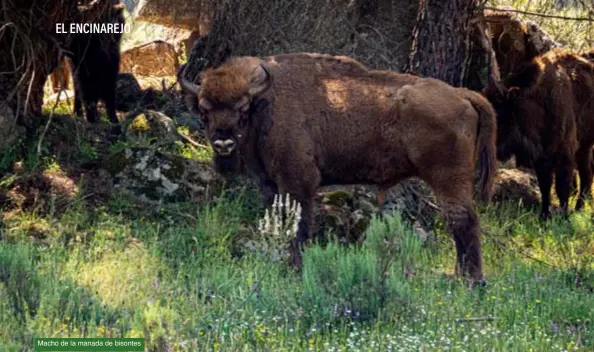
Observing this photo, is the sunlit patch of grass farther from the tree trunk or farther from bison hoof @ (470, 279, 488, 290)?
the tree trunk

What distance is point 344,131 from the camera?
8.85 m

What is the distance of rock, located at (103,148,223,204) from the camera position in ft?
32.8

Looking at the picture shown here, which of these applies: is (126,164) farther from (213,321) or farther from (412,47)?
(213,321)

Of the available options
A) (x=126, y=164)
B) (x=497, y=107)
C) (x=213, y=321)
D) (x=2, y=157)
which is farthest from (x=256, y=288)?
(x=497, y=107)

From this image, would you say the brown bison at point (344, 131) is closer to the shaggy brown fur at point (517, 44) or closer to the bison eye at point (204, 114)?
the bison eye at point (204, 114)

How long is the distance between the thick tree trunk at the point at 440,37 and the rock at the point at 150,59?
6462 millimetres

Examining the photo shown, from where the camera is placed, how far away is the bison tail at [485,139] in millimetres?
8523

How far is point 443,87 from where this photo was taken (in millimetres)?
8578

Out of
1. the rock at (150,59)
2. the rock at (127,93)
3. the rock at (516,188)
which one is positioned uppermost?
the rock at (150,59)

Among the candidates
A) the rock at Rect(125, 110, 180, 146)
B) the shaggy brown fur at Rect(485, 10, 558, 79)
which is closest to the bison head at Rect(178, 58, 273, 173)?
the rock at Rect(125, 110, 180, 146)

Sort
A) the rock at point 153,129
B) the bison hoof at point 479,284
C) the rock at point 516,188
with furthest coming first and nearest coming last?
the rock at point 516,188
the rock at point 153,129
the bison hoof at point 479,284

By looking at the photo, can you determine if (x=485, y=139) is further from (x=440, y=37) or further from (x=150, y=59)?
(x=150, y=59)

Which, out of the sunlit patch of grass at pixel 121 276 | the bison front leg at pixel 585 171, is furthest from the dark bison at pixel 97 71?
the bison front leg at pixel 585 171

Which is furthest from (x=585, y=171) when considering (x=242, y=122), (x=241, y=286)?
(x=241, y=286)
